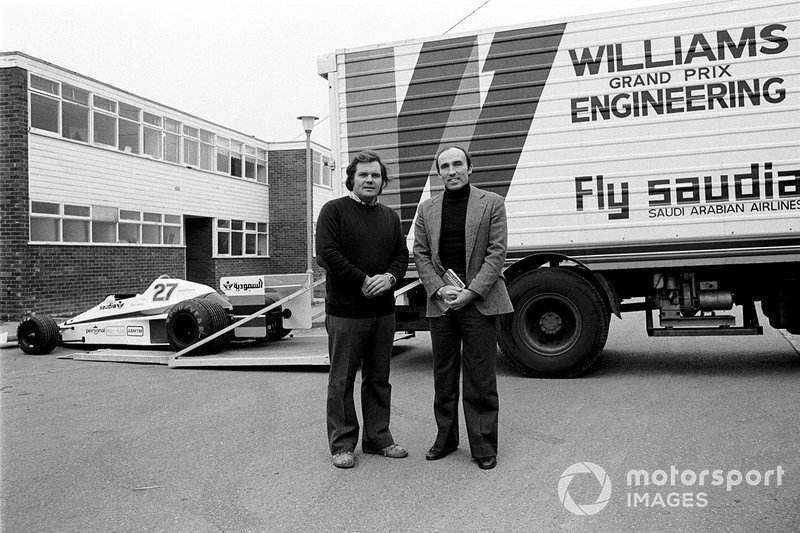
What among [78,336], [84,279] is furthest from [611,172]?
[84,279]

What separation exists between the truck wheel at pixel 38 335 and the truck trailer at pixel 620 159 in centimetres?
561

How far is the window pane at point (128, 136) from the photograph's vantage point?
18.9 meters

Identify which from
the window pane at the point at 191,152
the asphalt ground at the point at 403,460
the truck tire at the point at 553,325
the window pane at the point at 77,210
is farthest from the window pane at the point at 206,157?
the truck tire at the point at 553,325

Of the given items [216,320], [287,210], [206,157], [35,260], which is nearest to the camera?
[216,320]

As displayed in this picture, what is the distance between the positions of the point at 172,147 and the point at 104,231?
170 inches

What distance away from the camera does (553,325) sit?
7008 millimetres

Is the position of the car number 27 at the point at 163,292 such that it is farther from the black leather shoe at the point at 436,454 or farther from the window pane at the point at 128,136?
the window pane at the point at 128,136

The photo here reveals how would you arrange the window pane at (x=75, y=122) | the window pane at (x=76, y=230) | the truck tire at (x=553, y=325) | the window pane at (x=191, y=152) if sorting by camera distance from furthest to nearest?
the window pane at (x=191, y=152) → the window pane at (x=75, y=122) → the window pane at (x=76, y=230) → the truck tire at (x=553, y=325)

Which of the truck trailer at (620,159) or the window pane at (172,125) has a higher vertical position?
the window pane at (172,125)

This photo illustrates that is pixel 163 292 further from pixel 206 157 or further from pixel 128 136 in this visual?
pixel 206 157

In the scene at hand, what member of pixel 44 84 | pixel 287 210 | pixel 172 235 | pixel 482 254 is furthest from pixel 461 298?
pixel 287 210

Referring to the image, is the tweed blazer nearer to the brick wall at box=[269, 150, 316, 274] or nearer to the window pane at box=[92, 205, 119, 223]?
the window pane at box=[92, 205, 119, 223]

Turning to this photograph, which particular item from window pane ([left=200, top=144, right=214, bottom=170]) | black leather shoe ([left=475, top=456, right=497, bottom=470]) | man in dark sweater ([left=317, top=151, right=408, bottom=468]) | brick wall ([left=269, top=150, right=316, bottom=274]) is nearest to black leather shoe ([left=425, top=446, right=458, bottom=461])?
man in dark sweater ([left=317, top=151, right=408, bottom=468])

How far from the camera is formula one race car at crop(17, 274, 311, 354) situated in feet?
30.2
